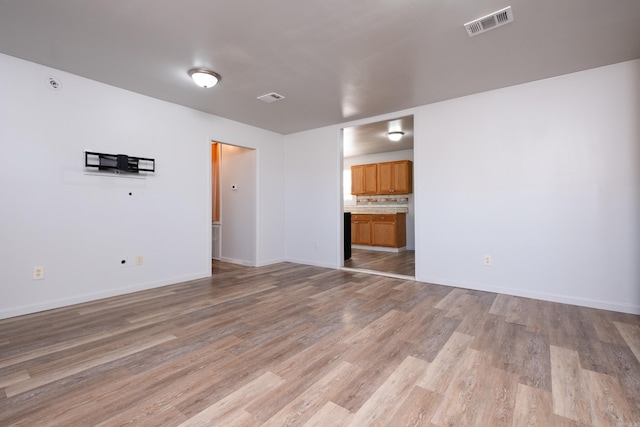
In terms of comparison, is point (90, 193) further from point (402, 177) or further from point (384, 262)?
point (402, 177)

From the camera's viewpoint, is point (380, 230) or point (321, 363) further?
point (380, 230)

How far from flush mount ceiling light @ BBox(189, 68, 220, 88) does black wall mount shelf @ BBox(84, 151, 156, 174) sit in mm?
1263

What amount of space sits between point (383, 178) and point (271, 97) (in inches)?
163

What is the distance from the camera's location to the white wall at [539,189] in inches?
113

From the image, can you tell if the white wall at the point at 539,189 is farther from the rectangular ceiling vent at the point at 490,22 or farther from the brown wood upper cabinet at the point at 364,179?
the brown wood upper cabinet at the point at 364,179

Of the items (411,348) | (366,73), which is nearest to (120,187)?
(366,73)

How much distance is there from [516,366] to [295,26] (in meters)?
2.86

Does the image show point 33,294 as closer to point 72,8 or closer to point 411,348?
point 72,8

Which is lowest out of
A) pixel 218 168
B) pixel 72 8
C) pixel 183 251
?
pixel 183 251

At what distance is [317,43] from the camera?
2.51m

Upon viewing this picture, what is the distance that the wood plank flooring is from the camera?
4.83 metres

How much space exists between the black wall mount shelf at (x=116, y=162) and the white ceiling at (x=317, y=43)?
2.68ft

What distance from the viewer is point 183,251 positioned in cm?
409

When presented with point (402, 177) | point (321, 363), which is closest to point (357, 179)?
point (402, 177)
